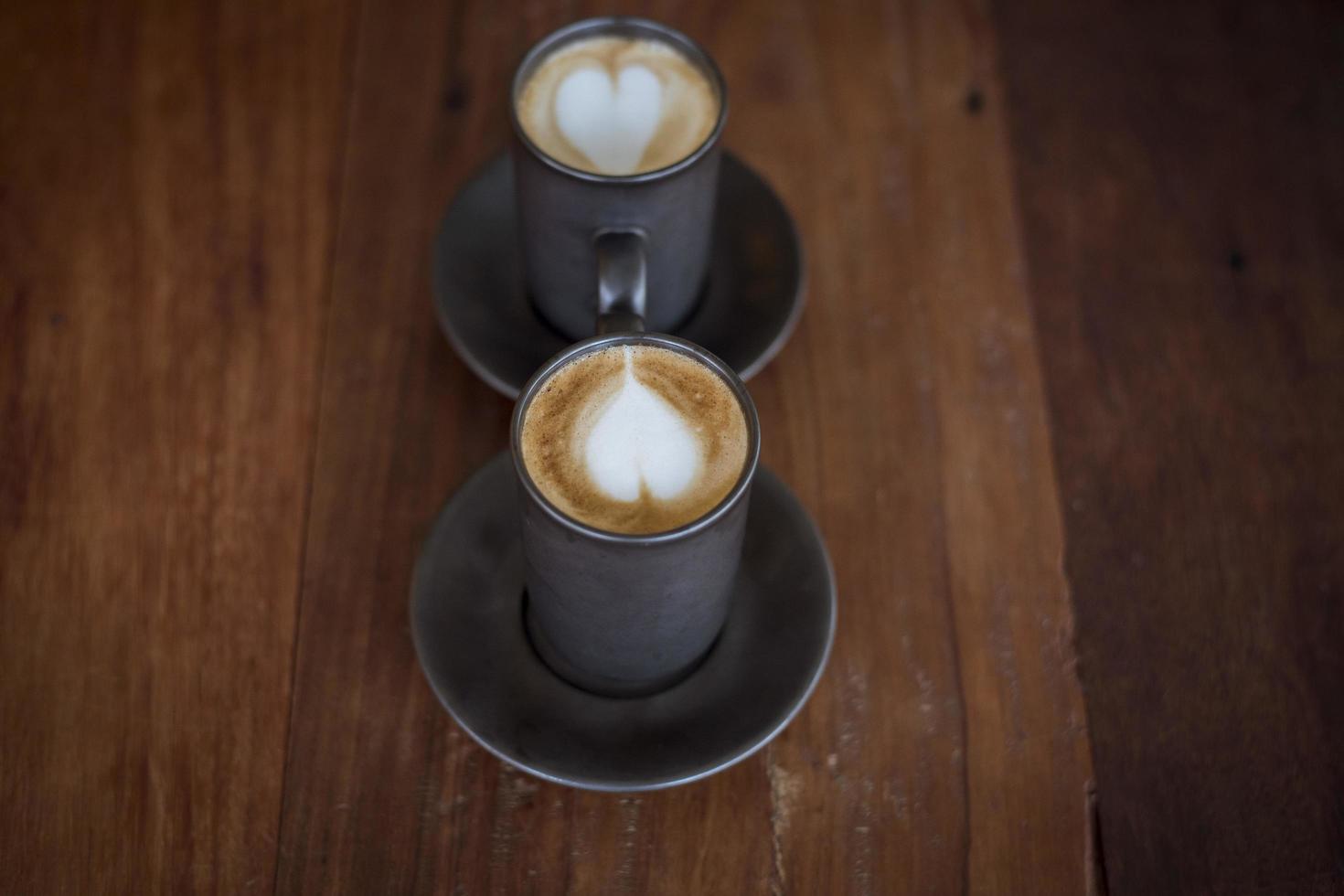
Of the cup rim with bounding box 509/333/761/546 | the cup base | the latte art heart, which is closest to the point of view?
the cup rim with bounding box 509/333/761/546

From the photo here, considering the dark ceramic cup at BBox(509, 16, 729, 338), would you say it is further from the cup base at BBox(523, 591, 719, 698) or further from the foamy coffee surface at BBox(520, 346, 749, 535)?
the cup base at BBox(523, 591, 719, 698)

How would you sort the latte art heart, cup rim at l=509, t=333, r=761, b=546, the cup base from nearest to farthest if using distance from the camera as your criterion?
cup rim at l=509, t=333, r=761, b=546 → the cup base → the latte art heart

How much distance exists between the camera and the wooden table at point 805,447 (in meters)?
0.66

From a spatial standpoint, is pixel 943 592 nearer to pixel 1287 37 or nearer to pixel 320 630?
pixel 320 630

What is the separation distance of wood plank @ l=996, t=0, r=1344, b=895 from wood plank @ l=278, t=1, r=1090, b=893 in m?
0.03

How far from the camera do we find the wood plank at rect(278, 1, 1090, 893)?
25.7 inches

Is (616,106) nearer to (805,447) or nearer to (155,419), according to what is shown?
(805,447)

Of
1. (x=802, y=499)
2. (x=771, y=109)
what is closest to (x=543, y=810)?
(x=802, y=499)

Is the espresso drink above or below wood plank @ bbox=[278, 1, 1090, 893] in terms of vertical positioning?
above

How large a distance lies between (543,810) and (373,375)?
0.31 m

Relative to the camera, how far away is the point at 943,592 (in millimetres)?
738

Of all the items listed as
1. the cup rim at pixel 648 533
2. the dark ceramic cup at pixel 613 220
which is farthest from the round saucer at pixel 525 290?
the cup rim at pixel 648 533

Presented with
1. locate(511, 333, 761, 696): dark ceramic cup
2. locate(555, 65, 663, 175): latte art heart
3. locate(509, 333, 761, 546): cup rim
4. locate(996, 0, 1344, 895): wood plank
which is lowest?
locate(996, 0, 1344, 895): wood plank

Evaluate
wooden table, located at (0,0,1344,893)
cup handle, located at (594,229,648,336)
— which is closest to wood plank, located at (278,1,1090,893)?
wooden table, located at (0,0,1344,893)
